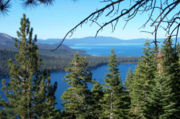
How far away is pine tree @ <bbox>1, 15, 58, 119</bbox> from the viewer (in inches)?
465

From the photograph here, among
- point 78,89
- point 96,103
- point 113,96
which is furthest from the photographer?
point 96,103

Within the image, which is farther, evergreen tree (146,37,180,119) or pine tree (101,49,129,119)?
pine tree (101,49,129,119)

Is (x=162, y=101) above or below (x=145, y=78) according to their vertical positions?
below

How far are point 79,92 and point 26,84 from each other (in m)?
4.48

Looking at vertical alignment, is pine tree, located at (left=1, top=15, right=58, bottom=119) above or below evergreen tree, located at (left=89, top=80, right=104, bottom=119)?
above

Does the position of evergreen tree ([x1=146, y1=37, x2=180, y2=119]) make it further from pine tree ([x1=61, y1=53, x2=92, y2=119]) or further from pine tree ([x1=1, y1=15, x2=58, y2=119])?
pine tree ([x1=1, y1=15, x2=58, y2=119])

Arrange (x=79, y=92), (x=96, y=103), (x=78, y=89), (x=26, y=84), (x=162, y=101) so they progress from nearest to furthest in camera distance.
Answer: (x=26, y=84) < (x=162, y=101) < (x=78, y=89) < (x=79, y=92) < (x=96, y=103)

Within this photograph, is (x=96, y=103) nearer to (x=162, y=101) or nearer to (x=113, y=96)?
(x=113, y=96)

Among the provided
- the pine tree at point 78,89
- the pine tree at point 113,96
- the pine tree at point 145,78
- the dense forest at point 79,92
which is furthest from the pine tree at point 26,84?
the pine tree at point 145,78

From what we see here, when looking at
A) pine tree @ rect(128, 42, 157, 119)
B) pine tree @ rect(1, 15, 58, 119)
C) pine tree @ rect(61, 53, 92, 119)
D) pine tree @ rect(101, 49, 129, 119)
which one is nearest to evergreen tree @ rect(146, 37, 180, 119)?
pine tree @ rect(128, 42, 157, 119)

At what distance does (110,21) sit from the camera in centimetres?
239

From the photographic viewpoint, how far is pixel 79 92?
15.0 m

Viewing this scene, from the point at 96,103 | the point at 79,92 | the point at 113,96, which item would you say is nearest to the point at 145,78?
the point at 113,96

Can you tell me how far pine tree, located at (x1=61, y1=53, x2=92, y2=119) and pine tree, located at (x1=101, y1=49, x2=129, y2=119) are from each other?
62.3 inches
